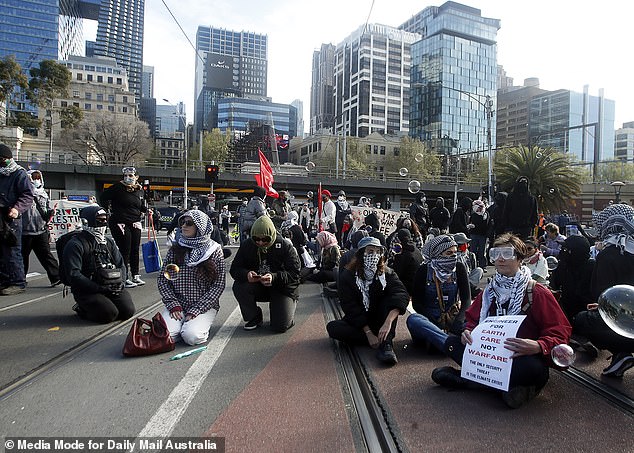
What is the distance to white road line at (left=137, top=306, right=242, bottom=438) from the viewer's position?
9.62 ft

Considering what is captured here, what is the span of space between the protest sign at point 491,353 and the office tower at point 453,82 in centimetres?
11636

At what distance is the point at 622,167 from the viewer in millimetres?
76500

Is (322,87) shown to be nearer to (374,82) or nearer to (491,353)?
(374,82)

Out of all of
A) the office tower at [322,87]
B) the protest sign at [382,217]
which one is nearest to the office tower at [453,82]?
the office tower at [322,87]

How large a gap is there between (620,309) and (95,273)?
5315 mm

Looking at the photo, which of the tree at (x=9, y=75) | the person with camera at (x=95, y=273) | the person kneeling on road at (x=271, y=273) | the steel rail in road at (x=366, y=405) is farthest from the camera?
the tree at (x=9, y=75)

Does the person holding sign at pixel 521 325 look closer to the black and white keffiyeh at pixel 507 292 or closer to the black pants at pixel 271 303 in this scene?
the black and white keffiyeh at pixel 507 292

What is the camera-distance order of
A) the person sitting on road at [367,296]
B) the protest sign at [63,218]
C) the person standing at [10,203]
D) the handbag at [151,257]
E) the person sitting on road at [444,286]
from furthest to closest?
the protest sign at [63,218]
the handbag at [151,257]
the person standing at [10,203]
the person sitting on road at [444,286]
the person sitting on road at [367,296]

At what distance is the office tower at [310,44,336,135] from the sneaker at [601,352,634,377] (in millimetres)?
118050

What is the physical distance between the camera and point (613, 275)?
4012 millimetres

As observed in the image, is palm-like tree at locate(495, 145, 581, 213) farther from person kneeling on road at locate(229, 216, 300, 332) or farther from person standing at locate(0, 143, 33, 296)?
person standing at locate(0, 143, 33, 296)

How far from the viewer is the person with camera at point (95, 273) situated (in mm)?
5504

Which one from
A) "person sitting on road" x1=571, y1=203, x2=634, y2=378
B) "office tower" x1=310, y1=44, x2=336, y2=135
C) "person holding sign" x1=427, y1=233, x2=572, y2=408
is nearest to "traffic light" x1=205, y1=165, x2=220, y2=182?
"person holding sign" x1=427, y1=233, x2=572, y2=408

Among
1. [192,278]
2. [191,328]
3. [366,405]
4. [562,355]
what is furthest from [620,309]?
[192,278]
